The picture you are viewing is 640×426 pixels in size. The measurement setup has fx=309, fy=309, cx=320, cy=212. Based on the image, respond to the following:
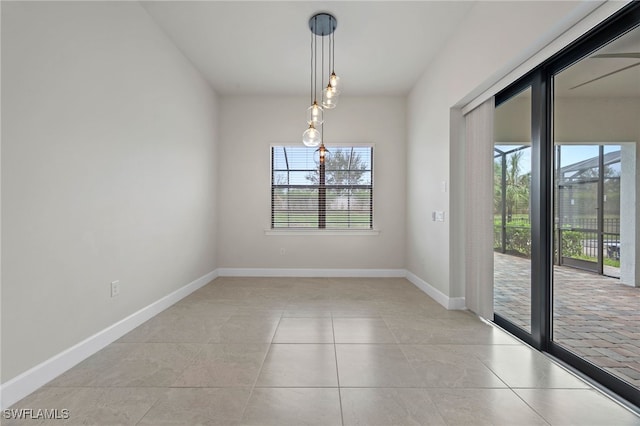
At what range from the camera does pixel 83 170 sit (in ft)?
7.39

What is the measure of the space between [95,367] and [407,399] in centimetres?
208

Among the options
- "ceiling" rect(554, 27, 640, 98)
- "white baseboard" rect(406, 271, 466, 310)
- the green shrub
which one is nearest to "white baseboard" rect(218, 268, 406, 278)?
"white baseboard" rect(406, 271, 466, 310)

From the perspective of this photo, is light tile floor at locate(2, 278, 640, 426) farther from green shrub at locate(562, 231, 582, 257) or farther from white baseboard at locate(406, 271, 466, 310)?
green shrub at locate(562, 231, 582, 257)

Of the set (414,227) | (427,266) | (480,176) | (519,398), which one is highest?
(480,176)

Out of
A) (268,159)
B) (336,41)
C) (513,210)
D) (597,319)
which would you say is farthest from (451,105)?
(268,159)

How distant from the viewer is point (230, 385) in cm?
190

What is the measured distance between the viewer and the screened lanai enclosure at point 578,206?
1.89 meters

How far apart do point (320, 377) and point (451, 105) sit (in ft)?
9.97

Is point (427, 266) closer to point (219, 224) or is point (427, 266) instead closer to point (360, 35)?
point (360, 35)

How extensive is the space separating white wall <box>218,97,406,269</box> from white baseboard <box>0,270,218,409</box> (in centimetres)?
192

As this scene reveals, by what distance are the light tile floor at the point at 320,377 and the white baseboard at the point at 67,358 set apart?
64 mm

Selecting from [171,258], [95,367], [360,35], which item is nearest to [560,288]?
[360,35]

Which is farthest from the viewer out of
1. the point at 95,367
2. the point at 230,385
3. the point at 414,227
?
the point at 414,227

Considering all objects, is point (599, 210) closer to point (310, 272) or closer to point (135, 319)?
point (135, 319)
